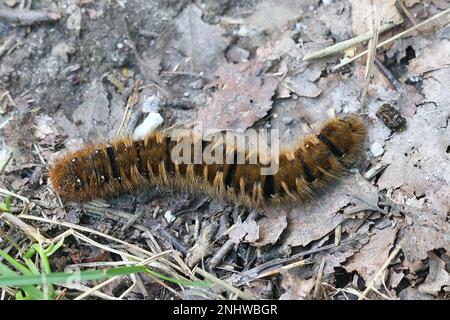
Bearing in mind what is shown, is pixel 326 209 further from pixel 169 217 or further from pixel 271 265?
pixel 169 217

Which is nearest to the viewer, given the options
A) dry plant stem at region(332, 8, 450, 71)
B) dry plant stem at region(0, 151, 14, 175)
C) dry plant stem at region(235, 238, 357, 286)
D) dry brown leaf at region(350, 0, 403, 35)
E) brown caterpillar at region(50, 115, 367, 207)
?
dry plant stem at region(235, 238, 357, 286)

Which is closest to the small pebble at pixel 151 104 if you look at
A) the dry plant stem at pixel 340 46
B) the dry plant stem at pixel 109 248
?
the dry plant stem at pixel 109 248

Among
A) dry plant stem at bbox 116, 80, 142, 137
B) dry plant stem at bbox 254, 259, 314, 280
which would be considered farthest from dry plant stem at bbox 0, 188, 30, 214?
dry plant stem at bbox 254, 259, 314, 280

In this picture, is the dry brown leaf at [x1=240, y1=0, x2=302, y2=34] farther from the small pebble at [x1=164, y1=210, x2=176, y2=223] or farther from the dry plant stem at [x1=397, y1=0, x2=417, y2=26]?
the small pebble at [x1=164, y1=210, x2=176, y2=223]

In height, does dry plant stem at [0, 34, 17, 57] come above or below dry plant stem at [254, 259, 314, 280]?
above

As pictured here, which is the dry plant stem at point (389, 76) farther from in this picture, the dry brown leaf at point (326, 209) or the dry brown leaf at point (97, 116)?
the dry brown leaf at point (97, 116)
